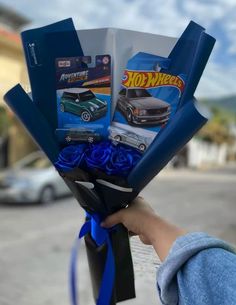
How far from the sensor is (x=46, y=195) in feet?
34.6

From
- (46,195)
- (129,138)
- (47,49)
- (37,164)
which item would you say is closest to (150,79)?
(129,138)

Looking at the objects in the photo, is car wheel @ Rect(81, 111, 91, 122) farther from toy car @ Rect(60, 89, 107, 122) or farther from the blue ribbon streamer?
the blue ribbon streamer

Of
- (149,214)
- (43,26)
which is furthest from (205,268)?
(43,26)

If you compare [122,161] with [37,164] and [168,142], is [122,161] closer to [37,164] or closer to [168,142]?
[168,142]

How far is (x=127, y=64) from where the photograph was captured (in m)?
1.19

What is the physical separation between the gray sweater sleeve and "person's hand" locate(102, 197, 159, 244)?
0.16m

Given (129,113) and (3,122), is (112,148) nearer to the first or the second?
(129,113)

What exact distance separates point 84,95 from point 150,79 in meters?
0.19

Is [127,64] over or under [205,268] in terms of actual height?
over

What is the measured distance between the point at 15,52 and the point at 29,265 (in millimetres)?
11020

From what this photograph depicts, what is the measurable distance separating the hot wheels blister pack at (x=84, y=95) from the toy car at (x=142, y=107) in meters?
0.05

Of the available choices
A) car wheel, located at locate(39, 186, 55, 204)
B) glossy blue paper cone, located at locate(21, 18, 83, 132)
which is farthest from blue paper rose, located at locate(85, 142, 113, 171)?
car wheel, located at locate(39, 186, 55, 204)

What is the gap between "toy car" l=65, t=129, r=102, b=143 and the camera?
1206 millimetres

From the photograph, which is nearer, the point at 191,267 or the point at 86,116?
the point at 191,267
